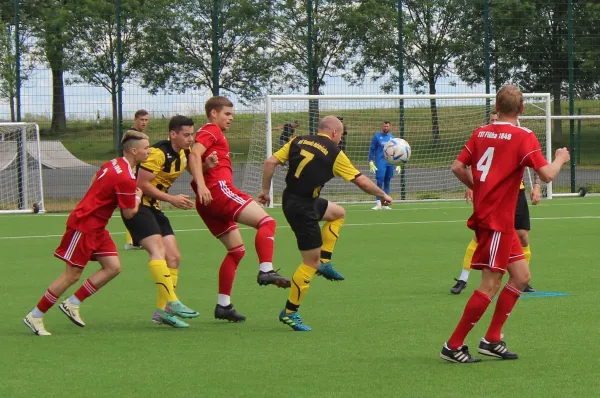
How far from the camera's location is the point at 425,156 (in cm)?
Result: 2398

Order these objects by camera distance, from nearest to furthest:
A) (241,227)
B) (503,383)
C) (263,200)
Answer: (503,383) < (263,200) < (241,227)

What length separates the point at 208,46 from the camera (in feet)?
83.6

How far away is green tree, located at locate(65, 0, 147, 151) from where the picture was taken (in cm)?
2433

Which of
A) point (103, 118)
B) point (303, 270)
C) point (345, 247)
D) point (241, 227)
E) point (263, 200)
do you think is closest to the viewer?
point (303, 270)

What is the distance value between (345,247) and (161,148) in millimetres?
5850

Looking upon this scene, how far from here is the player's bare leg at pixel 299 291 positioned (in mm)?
8078

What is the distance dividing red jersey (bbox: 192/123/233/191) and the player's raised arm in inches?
3.1

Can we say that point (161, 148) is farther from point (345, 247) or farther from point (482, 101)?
point (482, 101)

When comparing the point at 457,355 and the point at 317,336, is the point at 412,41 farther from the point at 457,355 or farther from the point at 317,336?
the point at 457,355

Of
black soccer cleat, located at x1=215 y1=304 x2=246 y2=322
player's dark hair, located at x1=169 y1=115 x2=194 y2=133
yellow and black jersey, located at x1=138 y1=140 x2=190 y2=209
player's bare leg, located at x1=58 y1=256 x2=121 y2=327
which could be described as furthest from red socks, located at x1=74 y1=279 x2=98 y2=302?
player's dark hair, located at x1=169 y1=115 x2=194 y2=133

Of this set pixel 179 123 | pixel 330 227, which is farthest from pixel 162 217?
pixel 330 227

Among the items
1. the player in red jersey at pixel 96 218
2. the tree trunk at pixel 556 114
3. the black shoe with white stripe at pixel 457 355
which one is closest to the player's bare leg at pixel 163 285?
the player in red jersey at pixel 96 218

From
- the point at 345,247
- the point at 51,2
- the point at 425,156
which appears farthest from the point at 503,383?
the point at 51,2

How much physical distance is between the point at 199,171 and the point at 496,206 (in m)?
2.95
